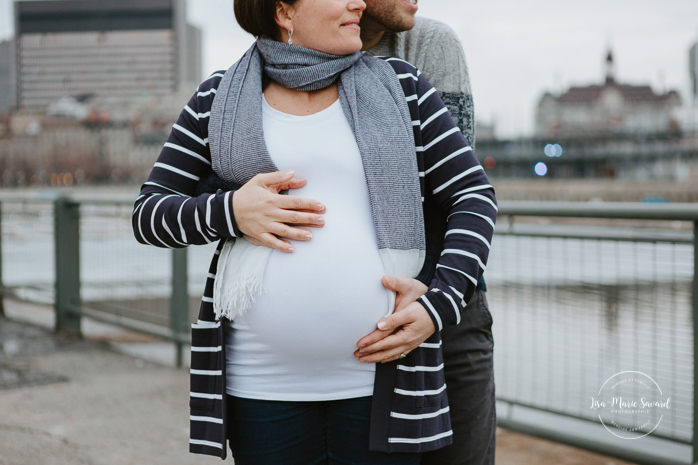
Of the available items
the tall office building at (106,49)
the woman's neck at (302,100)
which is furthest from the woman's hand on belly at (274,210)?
the tall office building at (106,49)

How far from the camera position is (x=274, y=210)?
125 cm

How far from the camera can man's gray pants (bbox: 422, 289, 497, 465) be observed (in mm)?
1474

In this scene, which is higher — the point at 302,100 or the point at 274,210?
the point at 302,100

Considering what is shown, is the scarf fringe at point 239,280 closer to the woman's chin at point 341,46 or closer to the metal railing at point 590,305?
the woman's chin at point 341,46

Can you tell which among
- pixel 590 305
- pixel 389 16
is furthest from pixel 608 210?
pixel 389 16

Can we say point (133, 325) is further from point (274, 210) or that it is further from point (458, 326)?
point (274, 210)

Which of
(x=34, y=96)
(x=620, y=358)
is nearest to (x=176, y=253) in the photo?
(x=620, y=358)

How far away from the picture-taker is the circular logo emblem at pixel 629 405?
278cm

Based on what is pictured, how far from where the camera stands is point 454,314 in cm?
125

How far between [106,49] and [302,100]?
13982 cm

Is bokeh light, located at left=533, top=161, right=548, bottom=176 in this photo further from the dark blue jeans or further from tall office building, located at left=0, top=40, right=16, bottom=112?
the dark blue jeans

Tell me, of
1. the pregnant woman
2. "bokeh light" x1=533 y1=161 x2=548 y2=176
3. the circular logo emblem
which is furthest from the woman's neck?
"bokeh light" x1=533 y1=161 x2=548 y2=176

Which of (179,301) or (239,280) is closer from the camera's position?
(239,280)

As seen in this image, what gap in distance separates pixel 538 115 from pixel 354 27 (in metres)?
125
